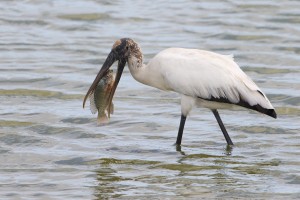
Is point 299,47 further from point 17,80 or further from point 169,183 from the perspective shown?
point 169,183

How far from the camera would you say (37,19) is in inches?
789

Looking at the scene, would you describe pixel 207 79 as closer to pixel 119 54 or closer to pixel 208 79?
pixel 208 79

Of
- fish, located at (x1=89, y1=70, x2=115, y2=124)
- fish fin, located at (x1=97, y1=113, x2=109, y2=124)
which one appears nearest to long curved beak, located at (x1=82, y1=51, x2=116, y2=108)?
fish, located at (x1=89, y1=70, x2=115, y2=124)

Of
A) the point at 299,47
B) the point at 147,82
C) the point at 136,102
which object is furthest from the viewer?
the point at 299,47

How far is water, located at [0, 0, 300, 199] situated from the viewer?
396 inches

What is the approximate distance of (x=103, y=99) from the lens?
12008mm

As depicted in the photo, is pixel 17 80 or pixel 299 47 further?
pixel 299 47

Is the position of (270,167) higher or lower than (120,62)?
lower

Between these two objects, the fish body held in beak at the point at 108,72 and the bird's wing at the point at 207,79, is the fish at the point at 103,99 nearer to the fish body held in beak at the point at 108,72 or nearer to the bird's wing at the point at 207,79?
the fish body held in beak at the point at 108,72

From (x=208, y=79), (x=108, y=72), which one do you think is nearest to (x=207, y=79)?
(x=208, y=79)

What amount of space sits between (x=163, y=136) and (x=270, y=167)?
1.94 meters

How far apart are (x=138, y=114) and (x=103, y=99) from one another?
1.28 m

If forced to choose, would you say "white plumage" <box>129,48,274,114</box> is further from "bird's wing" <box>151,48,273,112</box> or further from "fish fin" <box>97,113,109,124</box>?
"fish fin" <box>97,113,109,124</box>

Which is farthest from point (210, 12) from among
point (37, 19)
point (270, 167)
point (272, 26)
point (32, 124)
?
point (270, 167)
